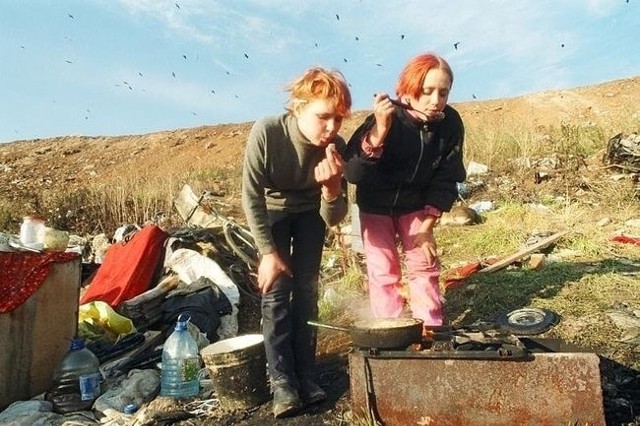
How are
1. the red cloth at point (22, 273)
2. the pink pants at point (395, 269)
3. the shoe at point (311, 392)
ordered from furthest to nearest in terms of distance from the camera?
the red cloth at point (22, 273) → the pink pants at point (395, 269) → the shoe at point (311, 392)

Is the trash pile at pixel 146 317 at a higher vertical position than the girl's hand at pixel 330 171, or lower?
lower

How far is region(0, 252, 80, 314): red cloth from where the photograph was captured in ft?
11.5

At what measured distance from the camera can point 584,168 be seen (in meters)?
8.87

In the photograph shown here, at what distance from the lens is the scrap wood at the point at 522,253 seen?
→ 17.1 feet

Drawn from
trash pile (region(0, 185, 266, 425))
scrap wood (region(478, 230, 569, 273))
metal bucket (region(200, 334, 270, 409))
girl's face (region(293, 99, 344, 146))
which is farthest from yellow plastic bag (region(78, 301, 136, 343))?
scrap wood (region(478, 230, 569, 273))

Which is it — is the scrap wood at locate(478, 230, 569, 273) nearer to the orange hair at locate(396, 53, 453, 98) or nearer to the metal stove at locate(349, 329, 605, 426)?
the orange hair at locate(396, 53, 453, 98)

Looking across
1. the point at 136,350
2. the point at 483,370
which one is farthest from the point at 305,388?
the point at 136,350

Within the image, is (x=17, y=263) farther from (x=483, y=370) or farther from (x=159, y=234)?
(x=483, y=370)

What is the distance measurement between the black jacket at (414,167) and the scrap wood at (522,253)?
82.5 inches


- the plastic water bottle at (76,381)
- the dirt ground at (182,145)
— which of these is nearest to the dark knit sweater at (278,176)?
the plastic water bottle at (76,381)

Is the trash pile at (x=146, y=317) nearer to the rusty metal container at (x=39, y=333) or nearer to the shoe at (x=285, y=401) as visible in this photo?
the rusty metal container at (x=39, y=333)

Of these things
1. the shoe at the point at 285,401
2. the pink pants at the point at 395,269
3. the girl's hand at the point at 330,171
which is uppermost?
the girl's hand at the point at 330,171

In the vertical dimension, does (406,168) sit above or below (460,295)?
above

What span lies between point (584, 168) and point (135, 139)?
2089cm
